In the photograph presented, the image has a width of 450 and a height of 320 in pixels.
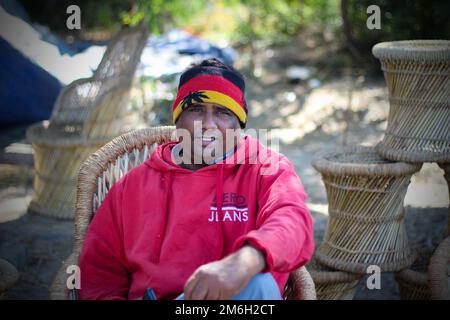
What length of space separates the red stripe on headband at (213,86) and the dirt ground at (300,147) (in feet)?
6.39

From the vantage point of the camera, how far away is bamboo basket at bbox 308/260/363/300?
3453mm

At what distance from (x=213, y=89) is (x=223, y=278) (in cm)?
84

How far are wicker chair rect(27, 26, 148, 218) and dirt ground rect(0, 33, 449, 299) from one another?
210 millimetres

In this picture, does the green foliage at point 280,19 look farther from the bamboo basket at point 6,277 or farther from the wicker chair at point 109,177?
the bamboo basket at point 6,277

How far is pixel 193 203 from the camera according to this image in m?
2.32

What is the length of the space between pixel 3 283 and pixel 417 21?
6.66 m

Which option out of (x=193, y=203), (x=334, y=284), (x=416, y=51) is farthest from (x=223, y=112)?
(x=334, y=284)

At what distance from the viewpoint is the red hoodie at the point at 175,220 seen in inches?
87.5

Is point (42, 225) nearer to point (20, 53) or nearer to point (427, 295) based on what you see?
point (20, 53)

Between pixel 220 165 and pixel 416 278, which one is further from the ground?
pixel 220 165

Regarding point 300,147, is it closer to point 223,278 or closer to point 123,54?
point 123,54

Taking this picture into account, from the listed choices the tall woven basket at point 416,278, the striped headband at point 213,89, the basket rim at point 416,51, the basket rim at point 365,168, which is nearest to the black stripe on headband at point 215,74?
the striped headband at point 213,89

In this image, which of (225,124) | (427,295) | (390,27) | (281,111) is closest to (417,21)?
(390,27)

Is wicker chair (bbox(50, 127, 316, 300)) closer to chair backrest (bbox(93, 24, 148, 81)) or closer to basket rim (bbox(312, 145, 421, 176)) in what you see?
basket rim (bbox(312, 145, 421, 176))
